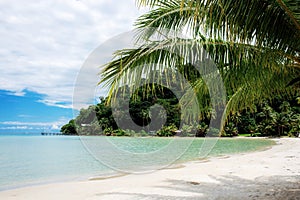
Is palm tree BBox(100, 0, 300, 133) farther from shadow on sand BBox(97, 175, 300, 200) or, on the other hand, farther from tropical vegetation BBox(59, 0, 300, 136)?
shadow on sand BBox(97, 175, 300, 200)

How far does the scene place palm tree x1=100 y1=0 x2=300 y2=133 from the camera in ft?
8.80

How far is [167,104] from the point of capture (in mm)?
4379

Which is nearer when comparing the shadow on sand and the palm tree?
the palm tree

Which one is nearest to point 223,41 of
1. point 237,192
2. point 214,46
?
point 214,46

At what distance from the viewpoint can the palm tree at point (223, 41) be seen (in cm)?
268

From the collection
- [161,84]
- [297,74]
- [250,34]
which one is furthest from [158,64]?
[297,74]

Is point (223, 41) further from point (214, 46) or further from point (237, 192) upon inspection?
point (237, 192)

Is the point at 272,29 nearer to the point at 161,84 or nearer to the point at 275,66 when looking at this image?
the point at 275,66

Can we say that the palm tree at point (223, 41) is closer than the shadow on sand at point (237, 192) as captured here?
Yes

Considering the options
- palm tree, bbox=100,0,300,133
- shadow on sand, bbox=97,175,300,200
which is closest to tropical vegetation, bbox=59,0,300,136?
palm tree, bbox=100,0,300,133

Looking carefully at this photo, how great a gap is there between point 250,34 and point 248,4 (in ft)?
1.28

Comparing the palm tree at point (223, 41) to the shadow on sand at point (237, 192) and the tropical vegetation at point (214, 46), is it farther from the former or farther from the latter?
the shadow on sand at point (237, 192)

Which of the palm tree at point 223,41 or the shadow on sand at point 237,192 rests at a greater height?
the palm tree at point 223,41

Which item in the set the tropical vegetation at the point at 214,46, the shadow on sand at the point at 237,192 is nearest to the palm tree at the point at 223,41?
the tropical vegetation at the point at 214,46
